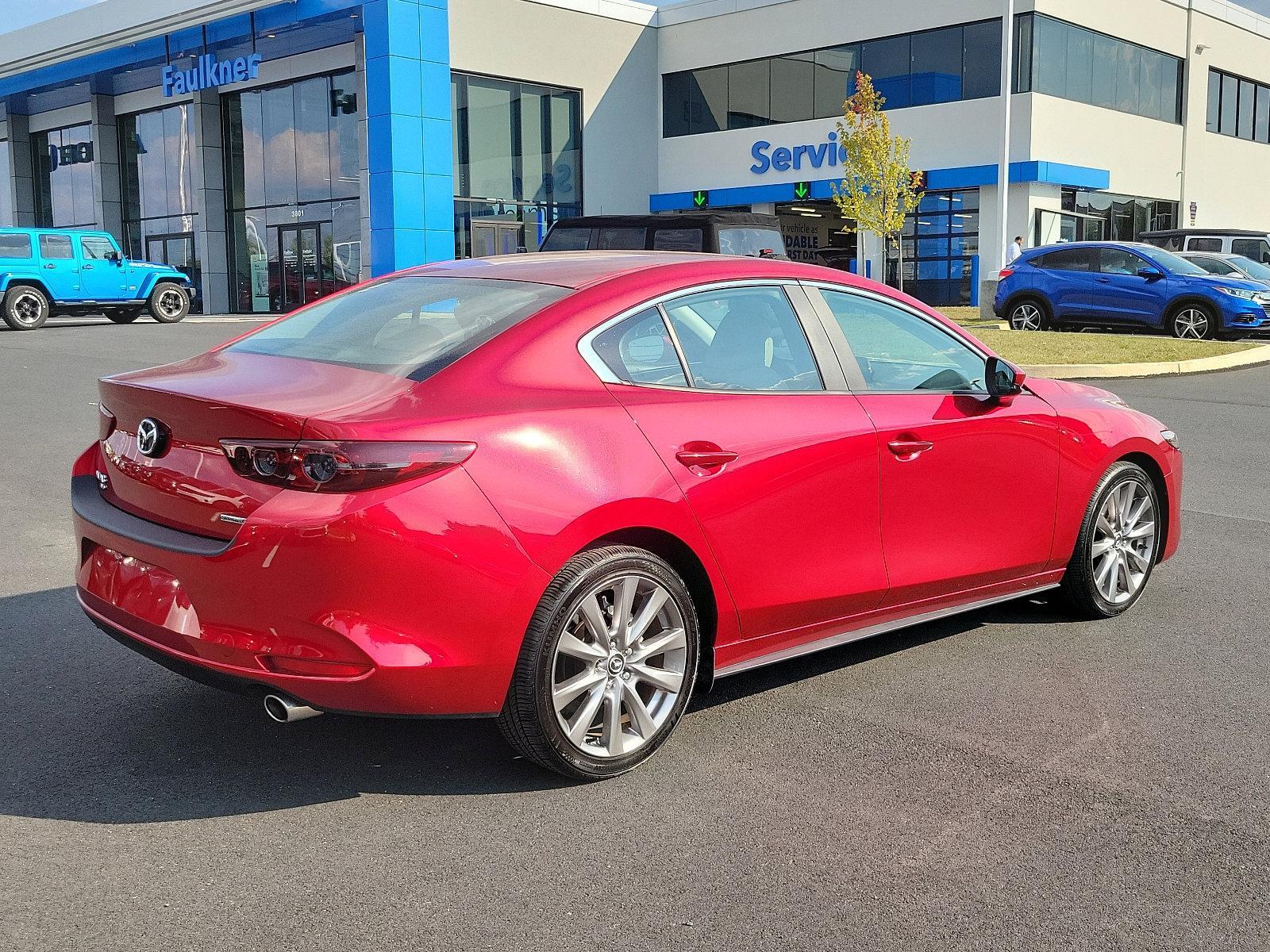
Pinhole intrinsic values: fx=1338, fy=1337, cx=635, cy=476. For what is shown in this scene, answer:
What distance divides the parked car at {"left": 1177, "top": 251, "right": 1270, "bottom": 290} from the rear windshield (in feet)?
70.5

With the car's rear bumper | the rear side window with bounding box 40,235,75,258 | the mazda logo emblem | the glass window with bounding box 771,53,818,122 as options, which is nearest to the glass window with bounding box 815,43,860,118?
the glass window with bounding box 771,53,818,122

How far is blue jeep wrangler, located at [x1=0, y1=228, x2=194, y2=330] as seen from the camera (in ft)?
84.9

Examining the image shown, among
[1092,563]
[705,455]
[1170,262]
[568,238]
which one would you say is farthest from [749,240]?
[705,455]

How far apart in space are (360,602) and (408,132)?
3272 centimetres

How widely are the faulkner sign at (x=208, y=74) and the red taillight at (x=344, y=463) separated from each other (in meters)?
34.8

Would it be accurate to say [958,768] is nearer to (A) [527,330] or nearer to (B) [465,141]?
(A) [527,330]

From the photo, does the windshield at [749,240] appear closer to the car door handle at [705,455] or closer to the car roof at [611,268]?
the car roof at [611,268]

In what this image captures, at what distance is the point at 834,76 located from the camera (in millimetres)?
39531

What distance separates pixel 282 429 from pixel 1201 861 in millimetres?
2629

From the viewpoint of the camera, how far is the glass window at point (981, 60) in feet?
117

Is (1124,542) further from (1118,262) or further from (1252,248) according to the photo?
(1252,248)

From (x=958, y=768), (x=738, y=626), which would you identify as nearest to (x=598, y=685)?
(x=738, y=626)

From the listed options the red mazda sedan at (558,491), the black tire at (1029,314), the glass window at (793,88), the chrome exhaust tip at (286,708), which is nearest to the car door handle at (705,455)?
the red mazda sedan at (558,491)

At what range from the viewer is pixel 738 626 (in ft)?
14.1
